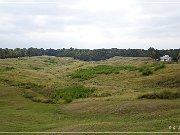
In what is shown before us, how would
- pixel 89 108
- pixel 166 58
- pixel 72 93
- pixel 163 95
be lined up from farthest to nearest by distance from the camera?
pixel 166 58
pixel 72 93
pixel 163 95
pixel 89 108

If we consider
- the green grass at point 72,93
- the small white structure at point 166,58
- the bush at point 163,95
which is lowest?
the green grass at point 72,93

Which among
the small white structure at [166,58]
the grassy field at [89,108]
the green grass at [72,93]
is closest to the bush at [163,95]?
the grassy field at [89,108]

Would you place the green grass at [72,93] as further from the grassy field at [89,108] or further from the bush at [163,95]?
the bush at [163,95]

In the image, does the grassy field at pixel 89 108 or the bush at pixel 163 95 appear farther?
the bush at pixel 163 95

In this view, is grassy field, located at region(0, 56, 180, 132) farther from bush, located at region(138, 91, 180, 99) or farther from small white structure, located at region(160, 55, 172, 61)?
small white structure, located at region(160, 55, 172, 61)

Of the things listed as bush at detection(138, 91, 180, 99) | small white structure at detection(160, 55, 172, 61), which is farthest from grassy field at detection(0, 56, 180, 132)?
small white structure at detection(160, 55, 172, 61)

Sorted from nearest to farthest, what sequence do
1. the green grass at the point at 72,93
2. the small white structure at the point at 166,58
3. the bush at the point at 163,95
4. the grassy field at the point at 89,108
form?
the grassy field at the point at 89,108
the bush at the point at 163,95
the green grass at the point at 72,93
the small white structure at the point at 166,58

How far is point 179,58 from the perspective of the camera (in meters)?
152

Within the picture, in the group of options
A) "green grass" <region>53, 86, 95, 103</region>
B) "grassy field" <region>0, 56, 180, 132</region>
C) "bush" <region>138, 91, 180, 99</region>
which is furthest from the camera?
"green grass" <region>53, 86, 95, 103</region>

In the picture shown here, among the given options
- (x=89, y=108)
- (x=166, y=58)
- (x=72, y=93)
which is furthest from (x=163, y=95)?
(x=166, y=58)

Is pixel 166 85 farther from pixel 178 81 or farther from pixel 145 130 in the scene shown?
pixel 145 130

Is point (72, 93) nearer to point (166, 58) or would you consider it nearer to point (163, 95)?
point (163, 95)

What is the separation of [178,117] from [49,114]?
1427 cm

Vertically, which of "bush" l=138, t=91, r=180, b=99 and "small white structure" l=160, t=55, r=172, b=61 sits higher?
"small white structure" l=160, t=55, r=172, b=61
